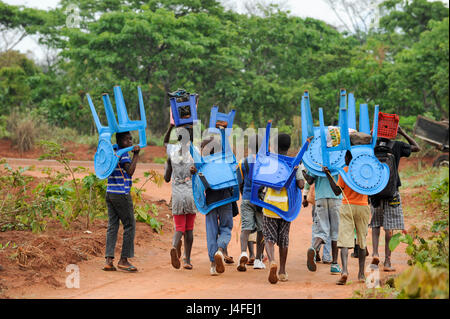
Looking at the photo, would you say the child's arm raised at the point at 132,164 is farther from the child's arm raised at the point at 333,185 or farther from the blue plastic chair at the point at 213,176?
the child's arm raised at the point at 333,185

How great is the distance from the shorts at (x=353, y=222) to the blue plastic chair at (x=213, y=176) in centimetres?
130

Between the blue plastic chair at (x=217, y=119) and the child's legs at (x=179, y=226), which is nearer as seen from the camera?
the child's legs at (x=179, y=226)

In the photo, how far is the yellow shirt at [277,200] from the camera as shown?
650 cm

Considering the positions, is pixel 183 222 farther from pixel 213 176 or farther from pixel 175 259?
pixel 213 176

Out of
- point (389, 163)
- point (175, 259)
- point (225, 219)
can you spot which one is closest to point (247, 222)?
point (225, 219)

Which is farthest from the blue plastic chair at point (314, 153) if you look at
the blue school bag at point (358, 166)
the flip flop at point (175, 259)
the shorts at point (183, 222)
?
the flip flop at point (175, 259)

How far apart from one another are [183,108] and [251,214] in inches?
63.5

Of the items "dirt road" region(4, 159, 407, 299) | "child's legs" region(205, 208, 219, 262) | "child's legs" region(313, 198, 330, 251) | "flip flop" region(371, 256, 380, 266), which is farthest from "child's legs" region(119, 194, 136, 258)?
"flip flop" region(371, 256, 380, 266)

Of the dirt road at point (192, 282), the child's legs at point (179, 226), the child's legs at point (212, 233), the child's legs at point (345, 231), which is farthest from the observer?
the child's legs at point (179, 226)

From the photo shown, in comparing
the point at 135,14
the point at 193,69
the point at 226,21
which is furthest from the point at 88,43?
the point at 226,21

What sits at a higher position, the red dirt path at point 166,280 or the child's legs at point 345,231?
the child's legs at point 345,231

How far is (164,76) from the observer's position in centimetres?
2447

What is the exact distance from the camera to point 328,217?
23.5ft

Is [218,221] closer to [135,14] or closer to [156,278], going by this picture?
[156,278]
